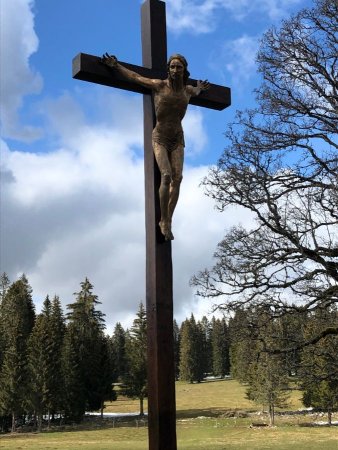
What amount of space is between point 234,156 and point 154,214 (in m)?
9.59

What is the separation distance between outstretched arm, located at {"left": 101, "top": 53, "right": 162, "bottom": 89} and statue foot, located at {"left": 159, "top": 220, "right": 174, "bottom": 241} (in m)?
1.12

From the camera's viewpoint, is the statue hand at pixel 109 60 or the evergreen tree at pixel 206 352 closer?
A: the statue hand at pixel 109 60

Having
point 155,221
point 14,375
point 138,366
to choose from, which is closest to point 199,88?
point 155,221

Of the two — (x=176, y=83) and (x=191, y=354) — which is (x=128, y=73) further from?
(x=191, y=354)

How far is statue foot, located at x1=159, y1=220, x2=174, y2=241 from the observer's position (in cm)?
429

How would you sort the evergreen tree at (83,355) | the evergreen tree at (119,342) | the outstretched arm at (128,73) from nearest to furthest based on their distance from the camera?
the outstretched arm at (128,73)
the evergreen tree at (83,355)
the evergreen tree at (119,342)

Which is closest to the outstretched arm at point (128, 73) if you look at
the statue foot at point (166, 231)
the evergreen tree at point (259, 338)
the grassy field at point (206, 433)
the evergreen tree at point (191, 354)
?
the statue foot at point (166, 231)

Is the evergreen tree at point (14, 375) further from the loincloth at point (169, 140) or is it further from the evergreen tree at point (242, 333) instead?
the loincloth at point (169, 140)

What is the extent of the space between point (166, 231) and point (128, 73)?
1360 millimetres

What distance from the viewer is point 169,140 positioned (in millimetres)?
4465

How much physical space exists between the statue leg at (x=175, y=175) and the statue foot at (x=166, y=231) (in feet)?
0.26

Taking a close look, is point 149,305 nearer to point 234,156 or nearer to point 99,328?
point 234,156

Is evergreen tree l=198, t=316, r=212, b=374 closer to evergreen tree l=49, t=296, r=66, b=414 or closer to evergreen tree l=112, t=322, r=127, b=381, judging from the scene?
evergreen tree l=112, t=322, r=127, b=381

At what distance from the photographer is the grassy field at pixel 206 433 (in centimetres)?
2833
